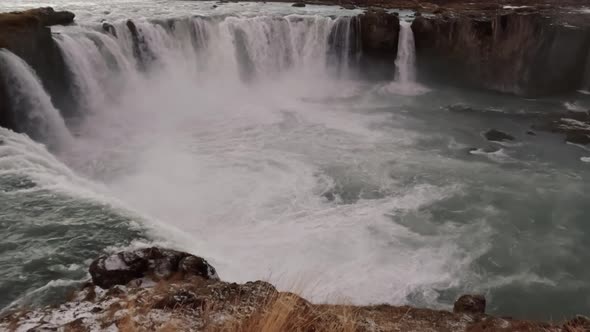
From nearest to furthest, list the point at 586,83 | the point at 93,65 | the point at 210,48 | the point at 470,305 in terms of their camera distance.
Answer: the point at 470,305
the point at 93,65
the point at 586,83
the point at 210,48

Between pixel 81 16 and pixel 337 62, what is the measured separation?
12.0 m

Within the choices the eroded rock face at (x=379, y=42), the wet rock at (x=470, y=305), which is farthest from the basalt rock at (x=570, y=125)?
the wet rock at (x=470, y=305)

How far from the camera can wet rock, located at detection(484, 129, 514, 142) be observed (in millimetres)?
15688

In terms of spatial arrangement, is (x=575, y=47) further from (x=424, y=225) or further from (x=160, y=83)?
(x=160, y=83)

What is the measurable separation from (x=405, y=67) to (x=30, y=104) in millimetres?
16022

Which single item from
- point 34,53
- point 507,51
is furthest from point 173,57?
point 507,51

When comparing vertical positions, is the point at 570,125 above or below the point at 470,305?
below

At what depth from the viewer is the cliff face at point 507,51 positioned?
1919 cm

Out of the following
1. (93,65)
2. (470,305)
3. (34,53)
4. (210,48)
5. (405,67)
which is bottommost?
(405,67)

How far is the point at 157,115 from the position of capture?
17.4m

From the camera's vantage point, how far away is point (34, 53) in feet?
46.8

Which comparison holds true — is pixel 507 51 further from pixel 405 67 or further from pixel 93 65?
pixel 93 65

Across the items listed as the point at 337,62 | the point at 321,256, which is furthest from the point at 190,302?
the point at 337,62

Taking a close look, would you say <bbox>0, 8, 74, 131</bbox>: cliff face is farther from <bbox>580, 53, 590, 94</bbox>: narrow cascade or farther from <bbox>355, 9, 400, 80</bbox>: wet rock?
<bbox>580, 53, 590, 94</bbox>: narrow cascade
